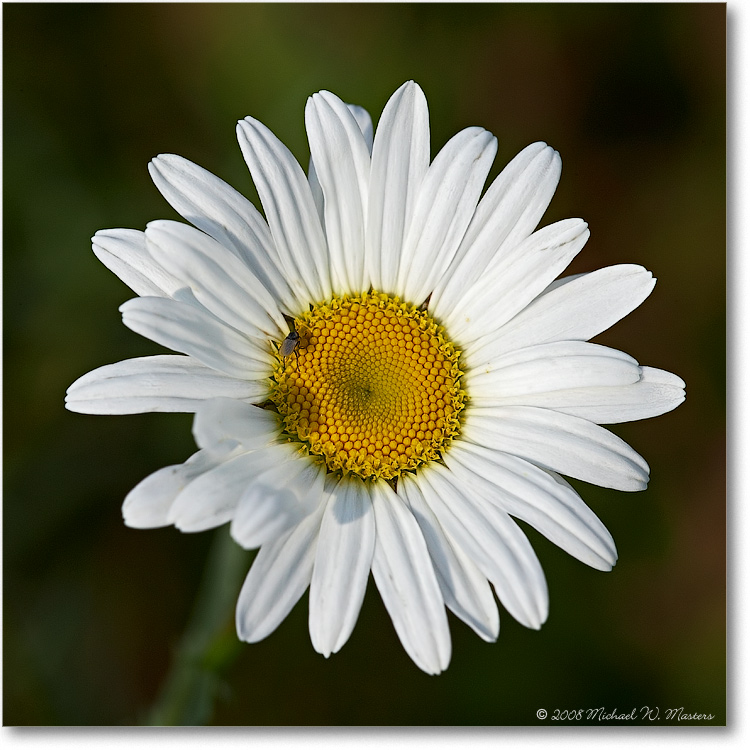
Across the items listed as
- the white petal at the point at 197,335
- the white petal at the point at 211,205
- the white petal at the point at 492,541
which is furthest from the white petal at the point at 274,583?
the white petal at the point at 211,205

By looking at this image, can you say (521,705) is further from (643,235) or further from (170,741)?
(643,235)

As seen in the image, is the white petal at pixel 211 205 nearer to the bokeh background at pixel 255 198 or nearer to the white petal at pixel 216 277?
the white petal at pixel 216 277

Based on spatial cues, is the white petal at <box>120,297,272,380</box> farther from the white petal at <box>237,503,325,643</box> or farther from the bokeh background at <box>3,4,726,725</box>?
the bokeh background at <box>3,4,726,725</box>

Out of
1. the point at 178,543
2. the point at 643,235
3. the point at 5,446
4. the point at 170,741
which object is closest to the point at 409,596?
the point at 170,741

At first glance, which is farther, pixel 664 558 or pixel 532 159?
pixel 664 558

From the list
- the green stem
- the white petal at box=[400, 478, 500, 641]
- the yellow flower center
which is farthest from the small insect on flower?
the green stem

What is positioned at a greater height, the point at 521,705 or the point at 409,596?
the point at 409,596

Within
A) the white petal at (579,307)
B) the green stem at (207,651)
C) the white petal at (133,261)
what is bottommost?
the green stem at (207,651)
